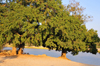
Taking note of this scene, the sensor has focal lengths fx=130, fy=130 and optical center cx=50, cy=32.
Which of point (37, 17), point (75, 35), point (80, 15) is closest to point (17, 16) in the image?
point (37, 17)

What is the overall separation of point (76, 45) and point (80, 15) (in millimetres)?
7794

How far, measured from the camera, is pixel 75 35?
21.4 m

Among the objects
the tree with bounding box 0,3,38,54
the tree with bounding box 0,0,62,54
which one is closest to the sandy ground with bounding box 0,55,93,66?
the tree with bounding box 0,3,38,54

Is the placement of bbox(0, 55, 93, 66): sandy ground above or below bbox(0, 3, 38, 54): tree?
below

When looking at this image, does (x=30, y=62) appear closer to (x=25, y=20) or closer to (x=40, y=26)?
(x=40, y=26)

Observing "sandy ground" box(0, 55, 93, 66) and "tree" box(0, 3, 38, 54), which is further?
"tree" box(0, 3, 38, 54)

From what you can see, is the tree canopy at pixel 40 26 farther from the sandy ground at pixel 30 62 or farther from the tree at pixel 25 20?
the sandy ground at pixel 30 62

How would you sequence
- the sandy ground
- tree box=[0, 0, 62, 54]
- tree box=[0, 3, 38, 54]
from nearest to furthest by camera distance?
the sandy ground → tree box=[0, 3, 38, 54] → tree box=[0, 0, 62, 54]

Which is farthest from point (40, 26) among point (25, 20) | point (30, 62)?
point (30, 62)

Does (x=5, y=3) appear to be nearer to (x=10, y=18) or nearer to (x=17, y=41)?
(x=10, y=18)

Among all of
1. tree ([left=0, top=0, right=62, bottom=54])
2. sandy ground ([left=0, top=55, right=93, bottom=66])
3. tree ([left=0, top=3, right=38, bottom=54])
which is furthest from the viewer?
tree ([left=0, top=0, right=62, bottom=54])

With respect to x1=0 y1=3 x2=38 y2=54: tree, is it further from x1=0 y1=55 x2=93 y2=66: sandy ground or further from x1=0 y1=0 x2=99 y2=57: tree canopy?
x1=0 y1=55 x2=93 y2=66: sandy ground

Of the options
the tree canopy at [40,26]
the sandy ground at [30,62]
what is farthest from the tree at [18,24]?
the sandy ground at [30,62]

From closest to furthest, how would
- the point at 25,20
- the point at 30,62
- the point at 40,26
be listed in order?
the point at 30,62 → the point at 40,26 → the point at 25,20
